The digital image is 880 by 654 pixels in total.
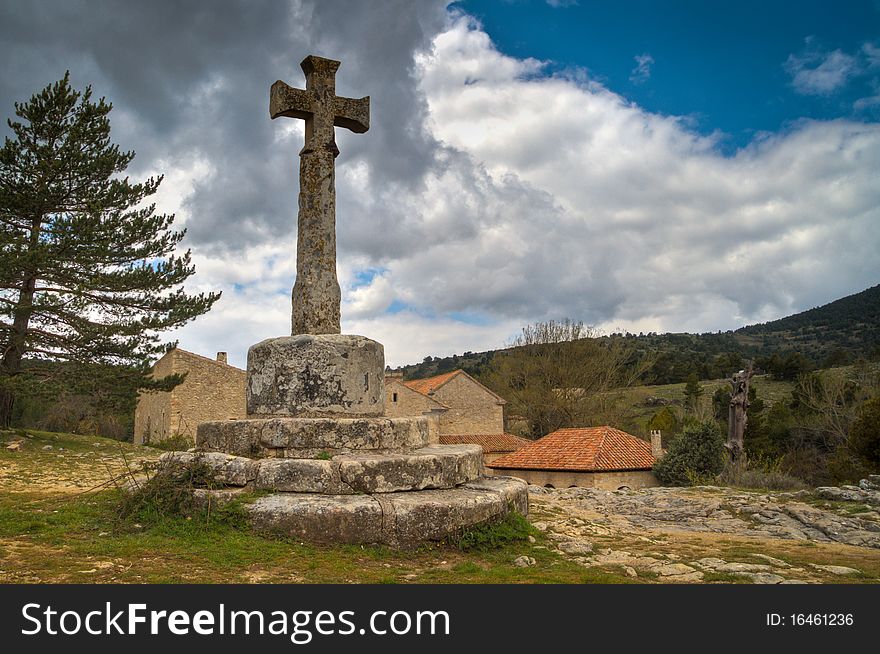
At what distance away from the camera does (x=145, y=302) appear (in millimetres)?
19281

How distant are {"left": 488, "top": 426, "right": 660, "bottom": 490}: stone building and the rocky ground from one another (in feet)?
35.0

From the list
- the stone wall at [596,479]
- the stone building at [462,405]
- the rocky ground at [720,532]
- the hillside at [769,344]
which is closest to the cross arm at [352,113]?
the rocky ground at [720,532]

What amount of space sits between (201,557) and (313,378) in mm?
2241

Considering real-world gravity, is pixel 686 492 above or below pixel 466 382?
below

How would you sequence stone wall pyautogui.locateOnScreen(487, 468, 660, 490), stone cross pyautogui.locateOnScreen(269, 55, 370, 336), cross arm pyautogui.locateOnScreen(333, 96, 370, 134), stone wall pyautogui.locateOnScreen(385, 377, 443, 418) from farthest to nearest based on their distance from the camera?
1. stone wall pyautogui.locateOnScreen(385, 377, 443, 418)
2. stone wall pyautogui.locateOnScreen(487, 468, 660, 490)
3. cross arm pyautogui.locateOnScreen(333, 96, 370, 134)
4. stone cross pyautogui.locateOnScreen(269, 55, 370, 336)

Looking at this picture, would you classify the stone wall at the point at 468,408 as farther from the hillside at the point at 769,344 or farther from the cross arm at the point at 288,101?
the cross arm at the point at 288,101

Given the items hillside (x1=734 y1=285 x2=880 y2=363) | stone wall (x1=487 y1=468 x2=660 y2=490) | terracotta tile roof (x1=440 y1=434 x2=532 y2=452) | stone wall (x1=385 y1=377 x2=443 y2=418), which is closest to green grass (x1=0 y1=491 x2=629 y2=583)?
stone wall (x1=487 y1=468 x2=660 y2=490)

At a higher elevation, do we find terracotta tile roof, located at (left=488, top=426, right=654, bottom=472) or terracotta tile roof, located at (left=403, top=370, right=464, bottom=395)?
terracotta tile roof, located at (left=403, top=370, right=464, bottom=395)

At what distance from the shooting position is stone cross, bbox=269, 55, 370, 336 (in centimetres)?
674

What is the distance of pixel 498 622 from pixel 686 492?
28.2 ft

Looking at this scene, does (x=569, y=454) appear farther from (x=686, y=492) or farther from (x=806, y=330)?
(x=806, y=330)

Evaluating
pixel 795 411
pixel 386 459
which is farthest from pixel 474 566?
pixel 795 411

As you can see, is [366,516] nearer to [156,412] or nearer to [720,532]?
[720,532]

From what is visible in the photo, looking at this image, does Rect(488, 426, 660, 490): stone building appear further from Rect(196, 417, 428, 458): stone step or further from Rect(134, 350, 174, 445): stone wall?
Rect(196, 417, 428, 458): stone step
